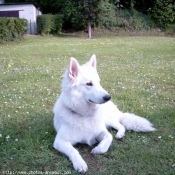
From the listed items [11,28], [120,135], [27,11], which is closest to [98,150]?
[120,135]

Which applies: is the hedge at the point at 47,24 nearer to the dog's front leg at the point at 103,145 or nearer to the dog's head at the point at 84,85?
the dog's head at the point at 84,85

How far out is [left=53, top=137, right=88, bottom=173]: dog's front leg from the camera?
9.59ft

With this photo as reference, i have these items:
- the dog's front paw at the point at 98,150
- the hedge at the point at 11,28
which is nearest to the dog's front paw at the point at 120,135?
the dog's front paw at the point at 98,150

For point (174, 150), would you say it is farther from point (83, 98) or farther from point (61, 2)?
point (61, 2)

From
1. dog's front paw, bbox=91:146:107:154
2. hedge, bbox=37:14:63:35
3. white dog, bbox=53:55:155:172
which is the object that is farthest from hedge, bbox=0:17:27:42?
dog's front paw, bbox=91:146:107:154

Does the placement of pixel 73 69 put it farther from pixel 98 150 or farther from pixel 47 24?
pixel 47 24

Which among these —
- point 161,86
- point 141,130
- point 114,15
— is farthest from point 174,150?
point 114,15

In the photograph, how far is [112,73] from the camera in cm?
822

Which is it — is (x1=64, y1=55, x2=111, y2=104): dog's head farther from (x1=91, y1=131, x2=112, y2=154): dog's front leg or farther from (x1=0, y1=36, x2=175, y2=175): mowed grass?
(x1=0, y1=36, x2=175, y2=175): mowed grass

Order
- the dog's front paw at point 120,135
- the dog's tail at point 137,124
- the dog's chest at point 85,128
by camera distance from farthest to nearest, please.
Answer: the dog's tail at point 137,124, the dog's front paw at point 120,135, the dog's chest at point 85,128

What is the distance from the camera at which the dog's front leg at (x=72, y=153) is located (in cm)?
292

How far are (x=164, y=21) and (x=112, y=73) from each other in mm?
25531

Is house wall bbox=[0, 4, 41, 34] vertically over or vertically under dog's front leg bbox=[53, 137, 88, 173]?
over

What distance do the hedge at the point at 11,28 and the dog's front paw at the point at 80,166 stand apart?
1770cm
